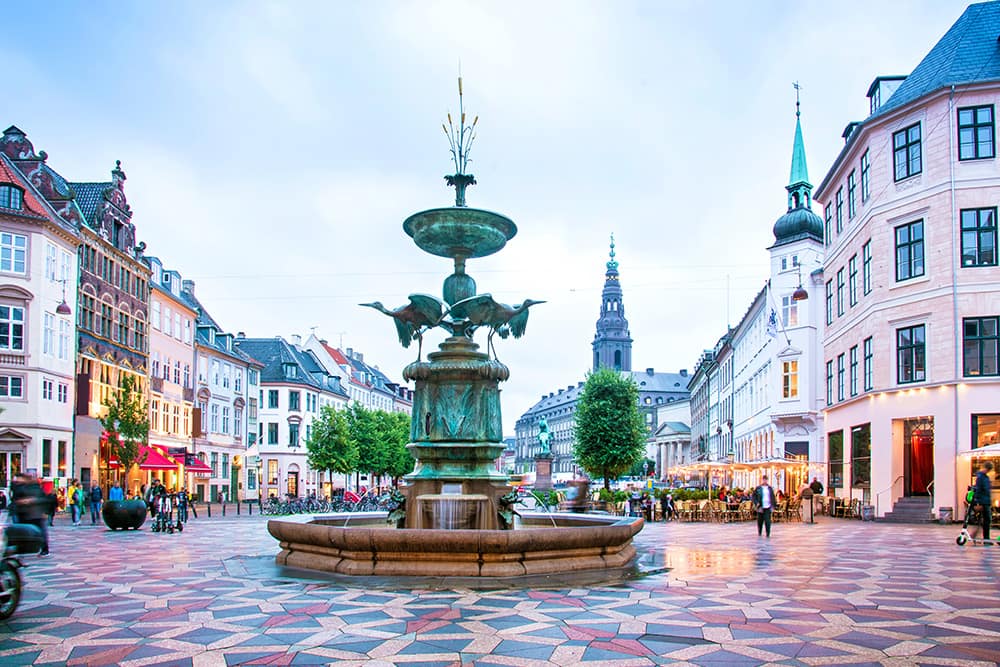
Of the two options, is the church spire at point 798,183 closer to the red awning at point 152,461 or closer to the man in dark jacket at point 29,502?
the red awning at point 152,461

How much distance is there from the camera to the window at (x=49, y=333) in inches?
1570

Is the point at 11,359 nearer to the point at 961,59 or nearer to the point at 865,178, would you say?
the point at 865,178

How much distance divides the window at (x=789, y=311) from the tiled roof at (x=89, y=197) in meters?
36.1

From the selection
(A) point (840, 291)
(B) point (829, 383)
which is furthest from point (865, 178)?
(B) point (829, 383)

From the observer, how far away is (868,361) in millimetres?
34281

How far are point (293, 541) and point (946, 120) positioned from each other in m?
25.6

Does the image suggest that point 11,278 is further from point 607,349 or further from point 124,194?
point 607,349

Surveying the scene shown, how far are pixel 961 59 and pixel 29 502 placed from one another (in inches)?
1198

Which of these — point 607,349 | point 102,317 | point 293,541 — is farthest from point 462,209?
point 607,349

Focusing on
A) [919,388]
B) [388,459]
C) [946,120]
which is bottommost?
[388,459]

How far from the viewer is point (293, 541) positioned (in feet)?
47.2

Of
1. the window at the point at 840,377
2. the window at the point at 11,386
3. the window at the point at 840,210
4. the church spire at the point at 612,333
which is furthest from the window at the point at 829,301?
the church spire at the point at 612,333

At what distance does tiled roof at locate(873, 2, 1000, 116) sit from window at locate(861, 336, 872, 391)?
8.19m

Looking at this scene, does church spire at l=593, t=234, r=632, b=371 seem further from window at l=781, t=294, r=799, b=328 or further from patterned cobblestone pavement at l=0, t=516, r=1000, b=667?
patterned cobblestone pavement at l=0, t=516, r=1000, b=667
